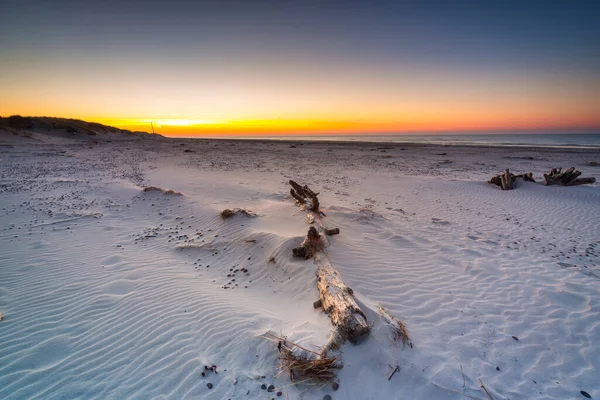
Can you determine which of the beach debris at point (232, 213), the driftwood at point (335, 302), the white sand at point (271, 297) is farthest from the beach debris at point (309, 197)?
the driftwood at point (335, 302)

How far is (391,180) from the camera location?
677 inches

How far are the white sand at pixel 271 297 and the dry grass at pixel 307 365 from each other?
105mm

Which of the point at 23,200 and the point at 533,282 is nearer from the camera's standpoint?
the point at 533,282

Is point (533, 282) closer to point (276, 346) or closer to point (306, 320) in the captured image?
point (306, 320)

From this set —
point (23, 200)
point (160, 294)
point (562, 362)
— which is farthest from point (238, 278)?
point (23, 200)

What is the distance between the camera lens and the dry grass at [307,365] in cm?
305

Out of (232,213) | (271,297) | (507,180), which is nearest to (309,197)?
(232,213)

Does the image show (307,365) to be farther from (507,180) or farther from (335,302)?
(507,180)

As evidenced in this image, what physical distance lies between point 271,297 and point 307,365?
2.12 meters

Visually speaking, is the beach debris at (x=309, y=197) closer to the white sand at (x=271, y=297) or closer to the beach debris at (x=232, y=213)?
the white sand at (x=271, y=297)

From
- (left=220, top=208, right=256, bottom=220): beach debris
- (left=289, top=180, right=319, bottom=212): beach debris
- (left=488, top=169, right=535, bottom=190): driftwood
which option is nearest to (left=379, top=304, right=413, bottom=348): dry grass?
(left=289, top=180, right=319, bottom=212): beach debris

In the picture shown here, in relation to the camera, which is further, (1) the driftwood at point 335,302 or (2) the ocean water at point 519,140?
(2) the ocean water at point 519,140

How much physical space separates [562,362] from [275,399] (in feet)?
13.3

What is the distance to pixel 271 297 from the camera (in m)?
5.11
